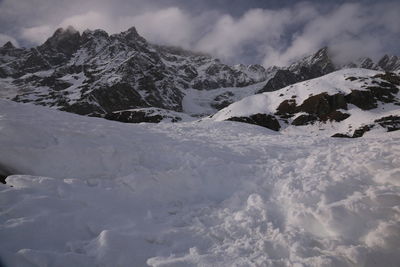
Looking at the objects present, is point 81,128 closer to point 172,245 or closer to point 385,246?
point 172,245

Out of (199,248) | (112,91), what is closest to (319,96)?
(199,248)

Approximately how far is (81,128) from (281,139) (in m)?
11.9

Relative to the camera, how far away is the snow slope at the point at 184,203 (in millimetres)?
6180

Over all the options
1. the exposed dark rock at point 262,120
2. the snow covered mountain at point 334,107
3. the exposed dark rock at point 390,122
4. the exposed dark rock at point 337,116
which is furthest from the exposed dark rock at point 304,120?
the exposed dark rock at point 390,122

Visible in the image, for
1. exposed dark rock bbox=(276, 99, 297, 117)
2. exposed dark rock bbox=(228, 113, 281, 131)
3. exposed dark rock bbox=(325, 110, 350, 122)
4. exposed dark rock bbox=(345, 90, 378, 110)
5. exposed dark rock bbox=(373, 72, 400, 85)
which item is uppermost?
exposed dark rock bbox=(373, 72, 400, 85)

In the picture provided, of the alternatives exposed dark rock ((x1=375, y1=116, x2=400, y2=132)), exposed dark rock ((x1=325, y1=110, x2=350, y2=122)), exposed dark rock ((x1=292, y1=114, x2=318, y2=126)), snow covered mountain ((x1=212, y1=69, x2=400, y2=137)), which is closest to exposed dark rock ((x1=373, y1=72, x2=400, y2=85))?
snow covered mountain ((x1=212, y1=69, x2=400, y2=137))

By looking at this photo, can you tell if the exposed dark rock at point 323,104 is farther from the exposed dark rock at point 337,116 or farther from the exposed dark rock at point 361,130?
the exposed dark rock at point 361,130

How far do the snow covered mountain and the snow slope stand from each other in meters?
43.4

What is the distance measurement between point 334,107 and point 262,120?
14605 millimetres

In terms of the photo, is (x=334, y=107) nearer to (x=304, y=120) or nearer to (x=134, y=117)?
(x=304, y=120)

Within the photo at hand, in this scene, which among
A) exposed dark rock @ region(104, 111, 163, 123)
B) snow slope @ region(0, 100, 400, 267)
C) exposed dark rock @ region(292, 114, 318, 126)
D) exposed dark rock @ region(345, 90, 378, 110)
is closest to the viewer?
snow slope @ region(0, 100, 400, 267)

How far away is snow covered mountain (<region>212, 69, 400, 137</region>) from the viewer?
51750 millimetres

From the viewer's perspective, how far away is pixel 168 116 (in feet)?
319

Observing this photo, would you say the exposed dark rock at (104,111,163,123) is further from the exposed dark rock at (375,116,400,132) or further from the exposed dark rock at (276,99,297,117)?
the exposed dark rock at (375,116,400,132)
